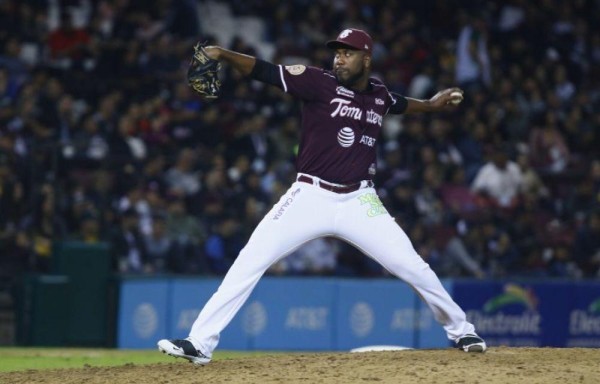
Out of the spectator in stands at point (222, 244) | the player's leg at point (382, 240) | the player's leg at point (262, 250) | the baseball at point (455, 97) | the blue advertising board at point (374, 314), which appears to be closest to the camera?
the player's leg at point (262, 250)

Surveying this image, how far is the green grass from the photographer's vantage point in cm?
1105

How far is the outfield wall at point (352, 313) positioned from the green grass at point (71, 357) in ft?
1.80

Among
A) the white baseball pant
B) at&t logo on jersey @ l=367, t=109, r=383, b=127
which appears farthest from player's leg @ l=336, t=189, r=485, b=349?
at&t logo on jersey @ l=367, t=109, r=383, b=127

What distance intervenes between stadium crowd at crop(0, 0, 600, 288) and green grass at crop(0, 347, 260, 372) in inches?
44.1

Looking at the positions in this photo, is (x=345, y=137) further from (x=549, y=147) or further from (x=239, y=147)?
(x=549, y=147)

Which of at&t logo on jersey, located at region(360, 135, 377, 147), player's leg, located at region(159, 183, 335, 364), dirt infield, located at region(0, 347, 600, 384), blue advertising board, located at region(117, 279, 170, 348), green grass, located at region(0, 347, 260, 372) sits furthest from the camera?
blue advertising board, located at region(117, 279, 170, 348)

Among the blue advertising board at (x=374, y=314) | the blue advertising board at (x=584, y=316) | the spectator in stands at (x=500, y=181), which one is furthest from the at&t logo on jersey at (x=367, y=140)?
the blue advertising board at (x=584, y=316)

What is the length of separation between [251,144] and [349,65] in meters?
7.46

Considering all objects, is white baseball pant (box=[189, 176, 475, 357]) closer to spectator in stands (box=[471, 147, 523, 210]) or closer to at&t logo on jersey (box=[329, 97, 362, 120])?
at&t logo on jersey (box=[329, 97, 362, 120])

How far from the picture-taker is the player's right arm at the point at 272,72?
780cm

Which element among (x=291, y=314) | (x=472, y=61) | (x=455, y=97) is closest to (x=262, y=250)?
(x=455, y=97)

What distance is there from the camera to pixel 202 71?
25.3 ft

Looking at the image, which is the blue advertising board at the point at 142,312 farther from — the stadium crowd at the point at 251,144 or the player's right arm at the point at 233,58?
the player's right arm at the point at 233,58

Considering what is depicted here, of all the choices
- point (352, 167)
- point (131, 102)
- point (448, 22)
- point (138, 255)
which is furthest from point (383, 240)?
point (448, 22)
